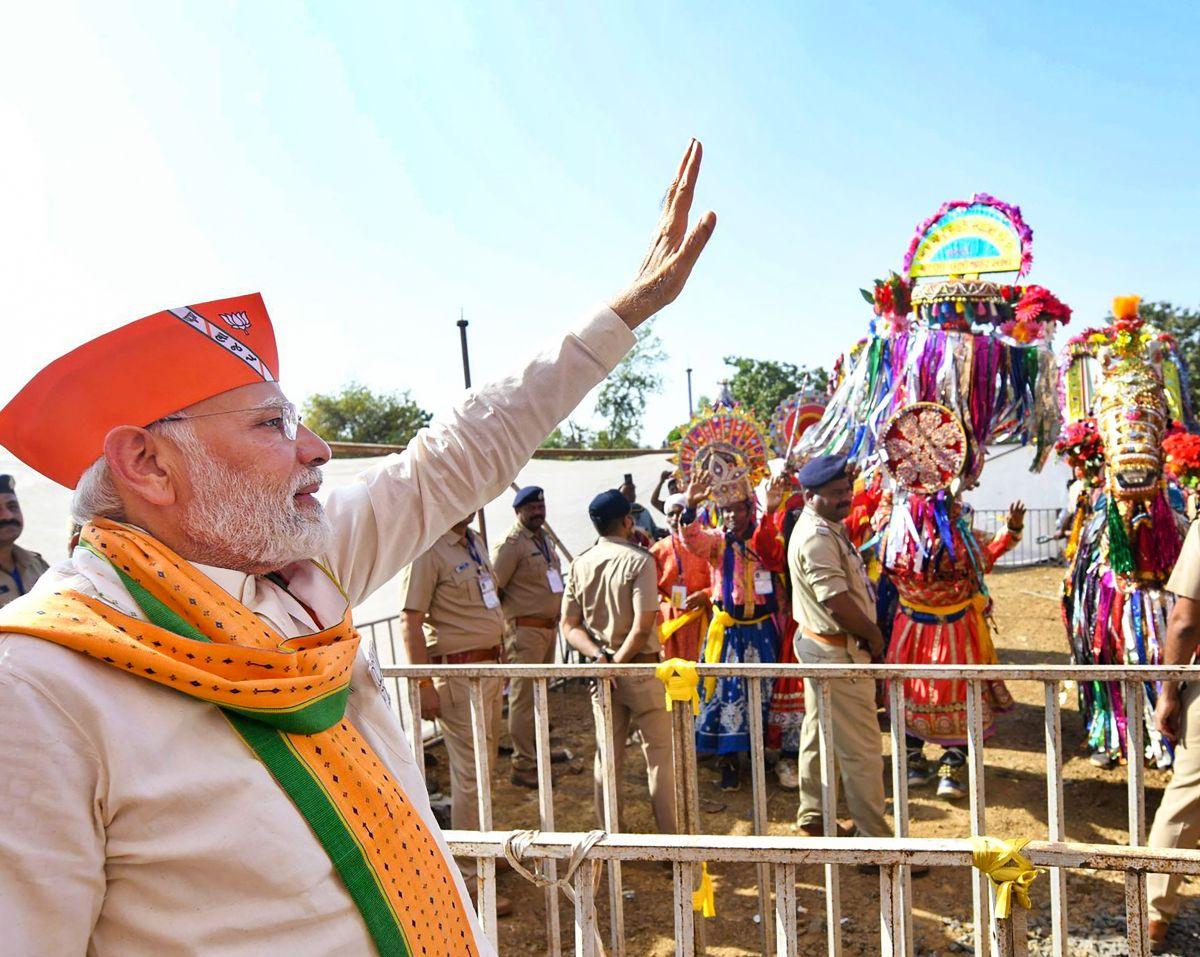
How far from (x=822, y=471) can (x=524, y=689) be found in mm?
2745

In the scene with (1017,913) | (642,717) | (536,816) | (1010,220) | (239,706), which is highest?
(1010,220)

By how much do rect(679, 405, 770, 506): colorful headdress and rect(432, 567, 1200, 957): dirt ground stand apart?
7.02 feet

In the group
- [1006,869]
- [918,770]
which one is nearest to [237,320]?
[1006,869]

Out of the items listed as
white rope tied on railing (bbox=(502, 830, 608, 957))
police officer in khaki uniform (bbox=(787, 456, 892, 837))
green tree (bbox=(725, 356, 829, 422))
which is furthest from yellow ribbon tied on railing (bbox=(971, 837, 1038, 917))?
green tree (bbox=(725, 356, 829, 422))

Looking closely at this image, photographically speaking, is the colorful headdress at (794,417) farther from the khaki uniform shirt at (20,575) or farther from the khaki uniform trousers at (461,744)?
the khaki uniform shirt at (20,575)

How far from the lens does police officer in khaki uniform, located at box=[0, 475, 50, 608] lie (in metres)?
4.36

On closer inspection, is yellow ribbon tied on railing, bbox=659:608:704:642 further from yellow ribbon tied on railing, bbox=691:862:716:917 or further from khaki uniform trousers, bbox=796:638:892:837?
yellow ribbon tied on railing, bbox=691:862:716:917

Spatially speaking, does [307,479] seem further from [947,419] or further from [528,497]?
[947,419]

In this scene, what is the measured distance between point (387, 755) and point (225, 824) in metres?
0.34

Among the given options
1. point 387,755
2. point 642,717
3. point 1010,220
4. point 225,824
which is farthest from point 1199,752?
point 1010,220

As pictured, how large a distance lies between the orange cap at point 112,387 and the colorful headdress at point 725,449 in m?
4.67

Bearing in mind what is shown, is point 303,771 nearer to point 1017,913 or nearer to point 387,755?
point 387,755

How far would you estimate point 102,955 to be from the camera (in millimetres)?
1042

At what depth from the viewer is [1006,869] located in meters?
1.89
